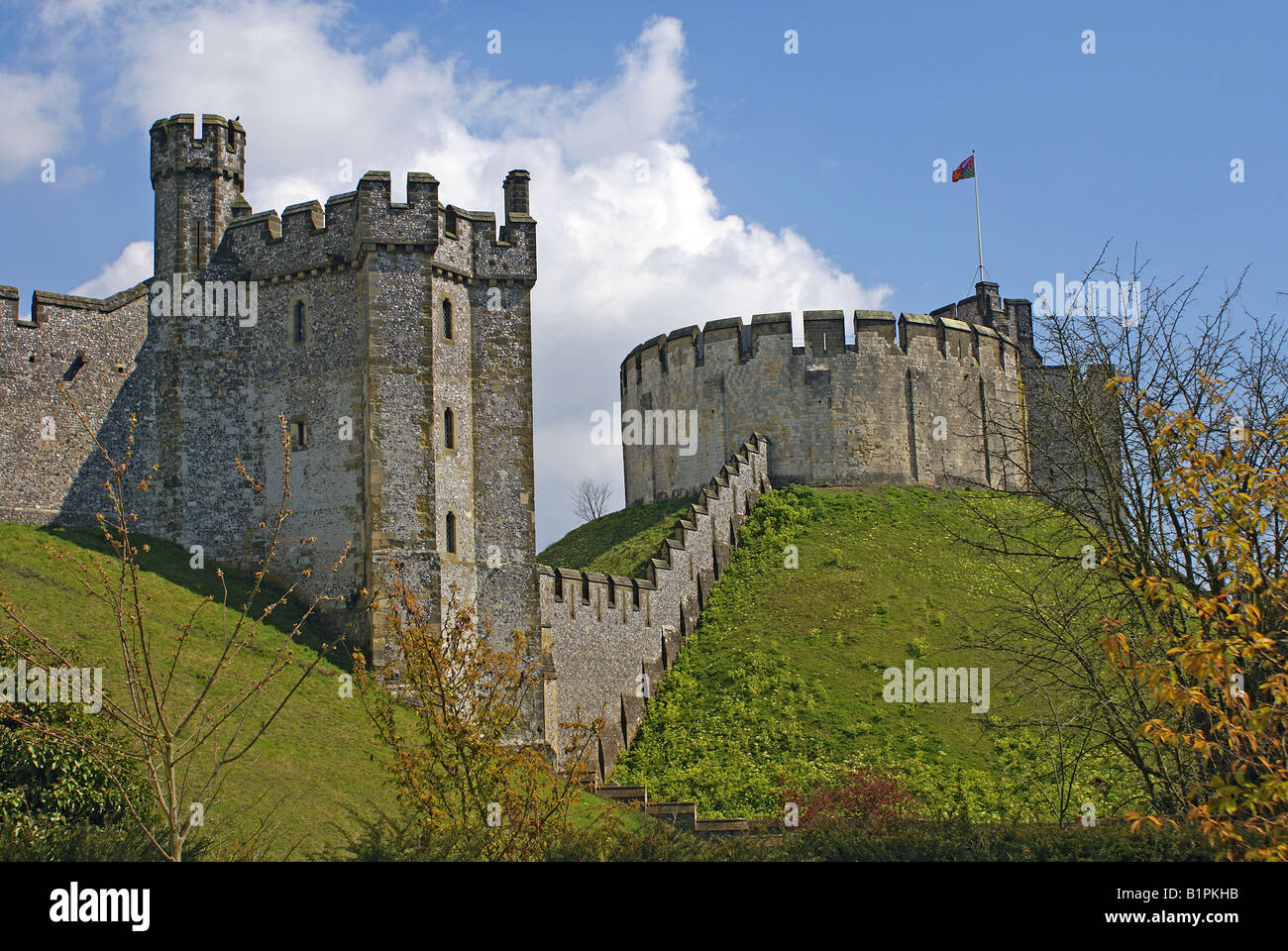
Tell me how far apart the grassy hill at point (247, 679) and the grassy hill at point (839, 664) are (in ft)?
16.7

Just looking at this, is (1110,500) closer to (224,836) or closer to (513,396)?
(224,836)

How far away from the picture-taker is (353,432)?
32.2 meters

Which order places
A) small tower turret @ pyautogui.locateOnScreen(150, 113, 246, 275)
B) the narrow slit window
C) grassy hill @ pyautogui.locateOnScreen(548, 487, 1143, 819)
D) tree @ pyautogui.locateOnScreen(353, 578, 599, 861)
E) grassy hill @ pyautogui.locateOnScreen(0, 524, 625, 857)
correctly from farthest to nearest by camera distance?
small tower turret @ pyautogui.locateOnScreen(150, 113, 246, 275), the narrow slit window, grassy hill @ pyautogui.locateOnScreen(548, 487, 1143, 819), grassy hill @ pyautogui.locateOnScreen(0, 524, 625, 857), tree @ pyautogui.locateOnScreen(353, 578, 599, 861)

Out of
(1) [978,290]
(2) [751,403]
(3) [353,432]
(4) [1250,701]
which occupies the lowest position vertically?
(4) [1250,701]

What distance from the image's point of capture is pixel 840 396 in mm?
49750

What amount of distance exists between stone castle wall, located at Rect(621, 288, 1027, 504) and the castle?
1463cm

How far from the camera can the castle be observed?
104ft

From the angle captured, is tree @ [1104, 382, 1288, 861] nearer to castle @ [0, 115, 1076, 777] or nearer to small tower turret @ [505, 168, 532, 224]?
castle @ [0, 115, 1076, 777]

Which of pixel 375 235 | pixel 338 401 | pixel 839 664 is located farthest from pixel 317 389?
pixel 839 664

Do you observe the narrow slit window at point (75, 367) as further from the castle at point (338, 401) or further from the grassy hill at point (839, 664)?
the grassy hill at point (839, 664)

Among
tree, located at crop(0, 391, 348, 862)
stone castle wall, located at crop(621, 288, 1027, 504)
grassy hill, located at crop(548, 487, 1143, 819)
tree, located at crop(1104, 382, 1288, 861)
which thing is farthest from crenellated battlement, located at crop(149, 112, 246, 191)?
tree, located at crop(1104, 382, 1288, 861)

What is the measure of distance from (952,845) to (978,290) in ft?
147

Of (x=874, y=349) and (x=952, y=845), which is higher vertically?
(x=874, y=349)

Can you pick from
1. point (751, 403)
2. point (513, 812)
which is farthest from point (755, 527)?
point (513, 812)
